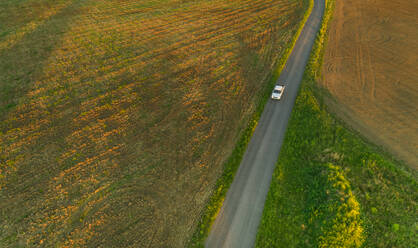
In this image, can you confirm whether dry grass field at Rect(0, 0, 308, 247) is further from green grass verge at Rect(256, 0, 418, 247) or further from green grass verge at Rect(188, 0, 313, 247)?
green grass verge at Rect(256, 0, 418, 247)

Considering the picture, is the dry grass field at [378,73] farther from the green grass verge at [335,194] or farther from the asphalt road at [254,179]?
the asphalt road at [254,179]

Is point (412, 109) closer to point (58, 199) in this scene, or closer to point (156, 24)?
point (58, 199)

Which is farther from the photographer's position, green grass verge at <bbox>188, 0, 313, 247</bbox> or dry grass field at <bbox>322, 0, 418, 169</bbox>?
dry grass field at <bbox>322, 0, 418, 169</bbox>

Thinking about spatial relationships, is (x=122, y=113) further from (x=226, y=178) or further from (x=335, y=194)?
(x=335, y=194)

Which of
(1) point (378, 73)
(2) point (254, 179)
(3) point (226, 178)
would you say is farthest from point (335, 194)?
(1) point (378, 73)

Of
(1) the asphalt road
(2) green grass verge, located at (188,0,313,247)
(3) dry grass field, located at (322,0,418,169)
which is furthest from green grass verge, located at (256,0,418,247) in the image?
(2) green grass verge, located at (188,0,313,247)

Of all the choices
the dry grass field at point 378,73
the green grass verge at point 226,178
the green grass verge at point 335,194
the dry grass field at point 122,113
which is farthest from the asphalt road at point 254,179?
the dry grass field at point 378,73

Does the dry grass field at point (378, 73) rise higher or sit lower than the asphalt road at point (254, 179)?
higher

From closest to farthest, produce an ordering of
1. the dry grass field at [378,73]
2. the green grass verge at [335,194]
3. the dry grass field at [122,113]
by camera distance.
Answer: the green grass verge at [335,194] < the dry grass field at [122,113] < the dry grass field at [378,73]
